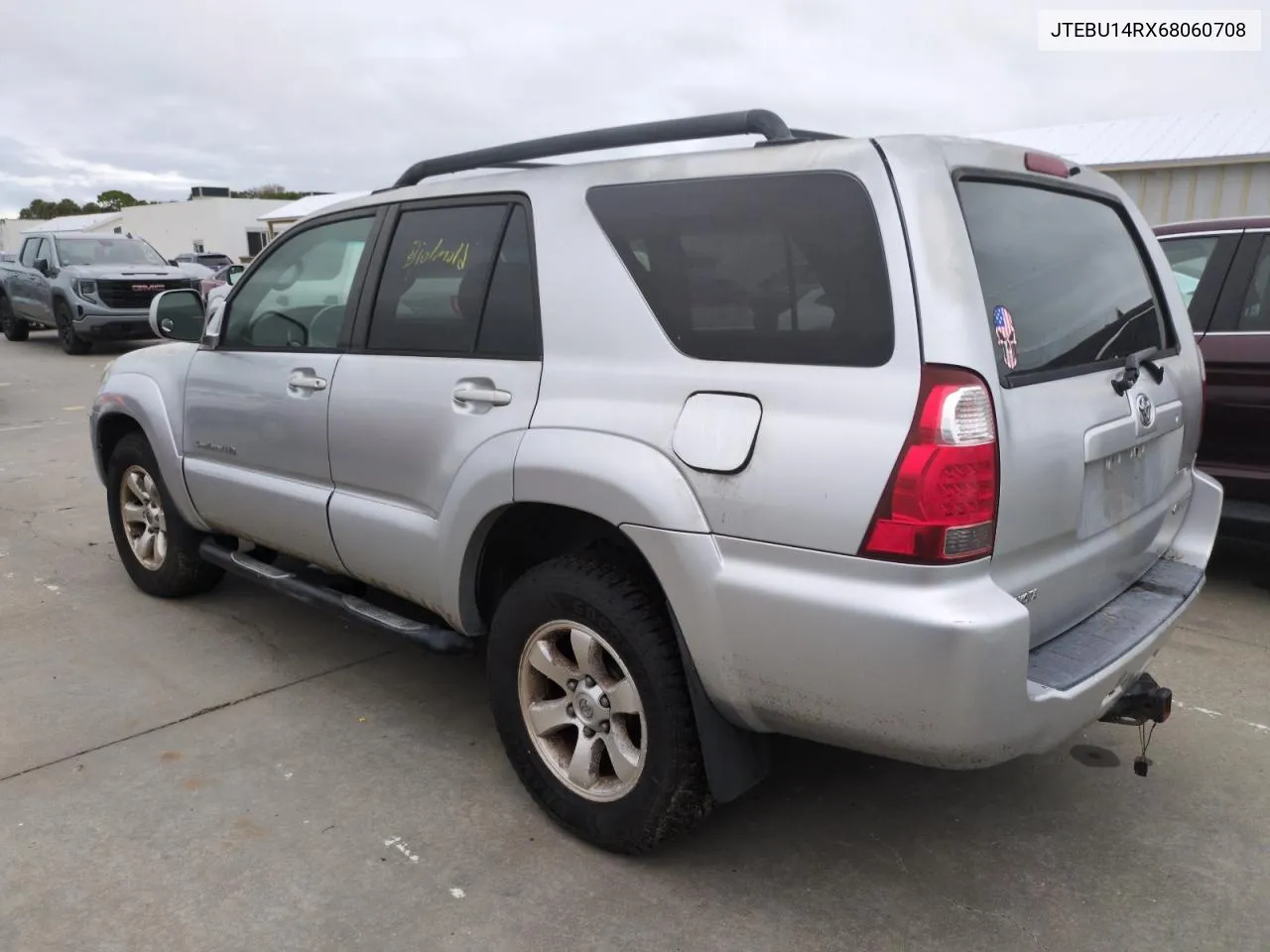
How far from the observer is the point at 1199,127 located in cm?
1577

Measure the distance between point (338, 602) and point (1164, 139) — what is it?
16217 millimetres

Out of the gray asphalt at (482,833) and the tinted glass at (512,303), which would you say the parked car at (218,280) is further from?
the tinted glass at (512,303)

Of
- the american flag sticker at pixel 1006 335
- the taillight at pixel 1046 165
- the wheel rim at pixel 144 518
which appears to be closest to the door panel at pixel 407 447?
the american flag sticker at pixel 1006 335

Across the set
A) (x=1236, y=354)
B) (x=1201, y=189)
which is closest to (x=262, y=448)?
(x=1236, y=354)

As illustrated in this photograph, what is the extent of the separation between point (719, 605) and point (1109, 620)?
1.08 m

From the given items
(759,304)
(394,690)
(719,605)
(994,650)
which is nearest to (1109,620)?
(994,650)

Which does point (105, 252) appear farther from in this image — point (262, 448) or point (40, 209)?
point (40, 209)

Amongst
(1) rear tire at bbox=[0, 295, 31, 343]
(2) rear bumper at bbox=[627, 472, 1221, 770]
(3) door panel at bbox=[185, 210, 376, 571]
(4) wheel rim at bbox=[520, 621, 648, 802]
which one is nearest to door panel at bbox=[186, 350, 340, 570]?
(3) door panel at bbox=[185, 210, 376, 571]

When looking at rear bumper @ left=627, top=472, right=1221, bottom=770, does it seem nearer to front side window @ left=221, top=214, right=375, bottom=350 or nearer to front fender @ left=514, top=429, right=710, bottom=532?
front fender @ left=514, top=429, right=710, bottom=532

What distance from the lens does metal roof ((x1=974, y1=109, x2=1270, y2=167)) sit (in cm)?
1460

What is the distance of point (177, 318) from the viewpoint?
4.28m

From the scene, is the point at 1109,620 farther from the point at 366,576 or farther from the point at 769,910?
the point at 366,576

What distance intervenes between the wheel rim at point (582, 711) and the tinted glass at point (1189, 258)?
3764 mm

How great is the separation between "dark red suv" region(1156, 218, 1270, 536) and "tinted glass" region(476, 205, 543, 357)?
351 cm
